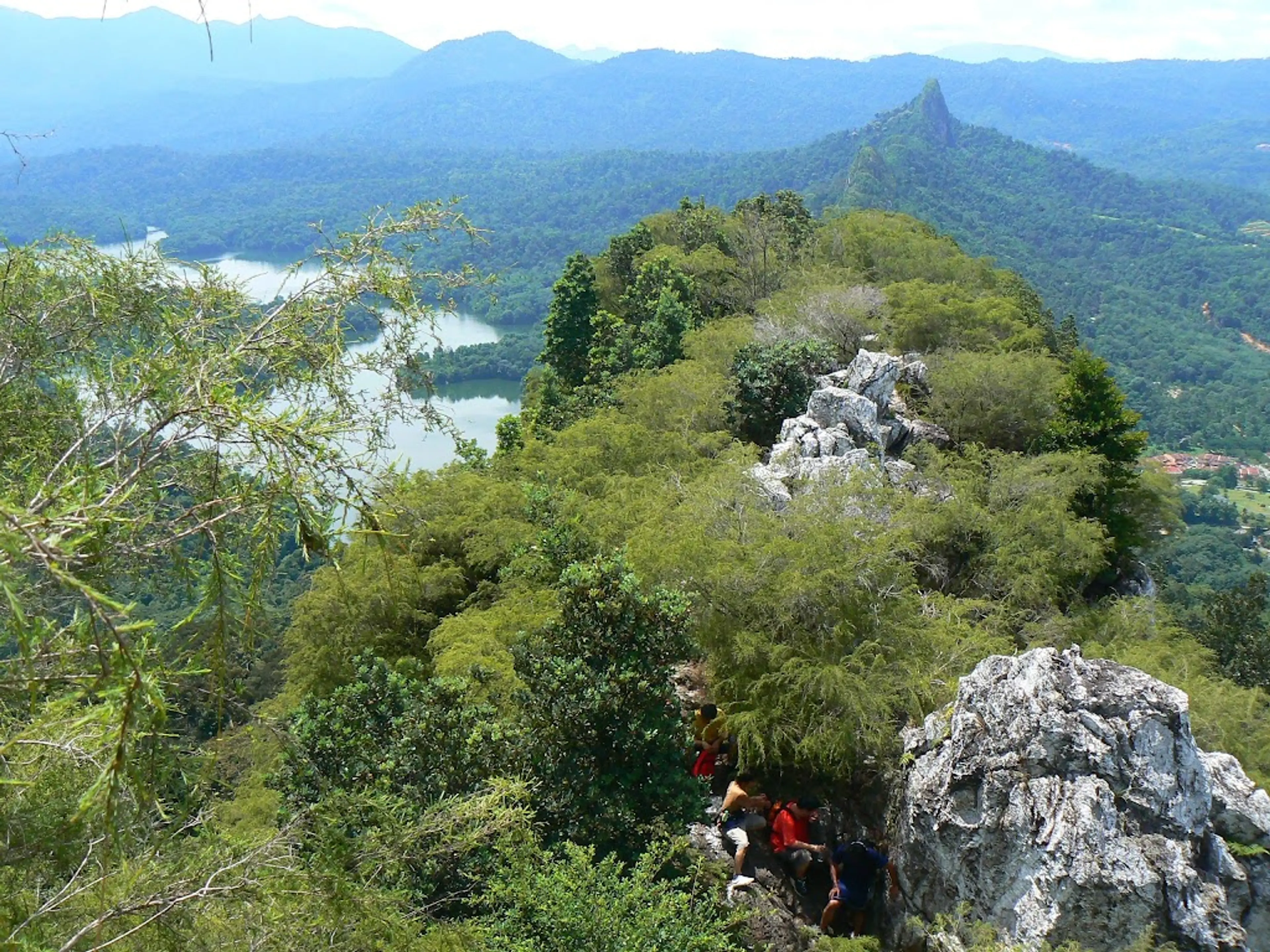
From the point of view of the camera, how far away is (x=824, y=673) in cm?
899

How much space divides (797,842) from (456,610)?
25.3 feet

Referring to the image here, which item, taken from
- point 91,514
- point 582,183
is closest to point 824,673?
point 91,514

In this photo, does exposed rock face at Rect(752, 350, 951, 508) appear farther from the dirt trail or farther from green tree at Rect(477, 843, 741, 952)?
the dirt trail

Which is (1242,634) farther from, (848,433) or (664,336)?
(664,336)

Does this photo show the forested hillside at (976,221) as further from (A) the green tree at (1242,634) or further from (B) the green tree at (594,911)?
(B) the green tree at (594,911)

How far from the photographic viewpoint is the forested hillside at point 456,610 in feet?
9.25

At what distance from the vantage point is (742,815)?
8266 millimetres

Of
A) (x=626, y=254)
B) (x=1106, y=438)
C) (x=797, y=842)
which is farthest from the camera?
(x=626, y=254)

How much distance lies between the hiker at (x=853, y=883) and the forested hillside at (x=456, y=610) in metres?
1.09

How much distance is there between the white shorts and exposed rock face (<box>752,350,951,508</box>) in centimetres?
524

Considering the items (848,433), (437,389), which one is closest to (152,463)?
(437,389)

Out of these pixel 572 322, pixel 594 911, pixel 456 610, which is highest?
pixel 594 911

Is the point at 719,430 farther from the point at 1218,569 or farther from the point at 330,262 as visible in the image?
the point at 1218,569

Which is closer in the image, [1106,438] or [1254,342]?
[1106,438]
